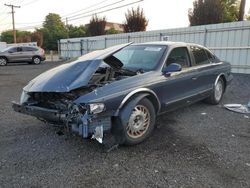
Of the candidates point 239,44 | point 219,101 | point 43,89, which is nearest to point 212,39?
point 239,44

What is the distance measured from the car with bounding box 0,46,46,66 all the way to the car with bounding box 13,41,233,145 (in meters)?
18.9

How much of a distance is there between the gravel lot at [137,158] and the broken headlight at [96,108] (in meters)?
0.67

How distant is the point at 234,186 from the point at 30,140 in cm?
311

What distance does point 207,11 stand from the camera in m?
20.6

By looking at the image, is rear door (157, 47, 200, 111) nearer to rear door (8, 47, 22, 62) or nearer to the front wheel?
rear door (8, 47, 22, 62)

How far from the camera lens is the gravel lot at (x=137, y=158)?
10.0 ft

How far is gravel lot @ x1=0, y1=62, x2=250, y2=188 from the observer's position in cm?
306

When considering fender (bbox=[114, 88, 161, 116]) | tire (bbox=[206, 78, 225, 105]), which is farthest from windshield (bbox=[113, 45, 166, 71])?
tire (bbox=[206, 78, 225, 105])

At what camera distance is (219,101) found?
6816 mm

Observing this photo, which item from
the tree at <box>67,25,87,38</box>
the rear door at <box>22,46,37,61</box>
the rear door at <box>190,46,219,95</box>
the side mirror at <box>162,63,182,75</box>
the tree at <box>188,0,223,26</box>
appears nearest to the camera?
the side mirror at <box>162,63,182,75</box>

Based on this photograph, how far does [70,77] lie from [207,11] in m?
19.3

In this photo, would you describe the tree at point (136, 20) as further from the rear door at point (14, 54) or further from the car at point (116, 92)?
the car at point (116, 92)

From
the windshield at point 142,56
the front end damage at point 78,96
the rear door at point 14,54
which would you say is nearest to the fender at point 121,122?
the front end damage at point 78,96

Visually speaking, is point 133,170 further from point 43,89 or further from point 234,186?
point 43,89
